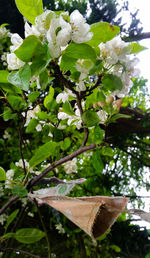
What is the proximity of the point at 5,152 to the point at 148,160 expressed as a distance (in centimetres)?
122

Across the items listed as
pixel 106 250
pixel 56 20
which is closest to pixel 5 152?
pixel 106 250

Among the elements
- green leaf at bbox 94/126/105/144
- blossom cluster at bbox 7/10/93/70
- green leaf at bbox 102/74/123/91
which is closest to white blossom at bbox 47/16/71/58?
blossom cluster at bbox 7/10/93/70

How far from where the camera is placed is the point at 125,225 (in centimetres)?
150

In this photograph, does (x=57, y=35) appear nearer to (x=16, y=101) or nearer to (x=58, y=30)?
(x=58, y=30)

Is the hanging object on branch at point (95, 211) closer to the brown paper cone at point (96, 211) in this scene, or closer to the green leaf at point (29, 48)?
the brown paper cone at point (96, 211)

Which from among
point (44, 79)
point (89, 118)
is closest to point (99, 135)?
point (89, 118)

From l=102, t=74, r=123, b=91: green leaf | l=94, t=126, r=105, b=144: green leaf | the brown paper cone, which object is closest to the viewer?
the brown paper cone

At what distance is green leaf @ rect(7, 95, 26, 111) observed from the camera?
556mm

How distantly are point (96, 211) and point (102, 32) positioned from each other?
30cm

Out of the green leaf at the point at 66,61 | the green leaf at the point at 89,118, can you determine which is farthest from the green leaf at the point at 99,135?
the green leaf at the point at 66,61

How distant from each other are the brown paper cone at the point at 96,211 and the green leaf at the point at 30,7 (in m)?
0.30

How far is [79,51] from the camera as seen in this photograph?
1.16 ft

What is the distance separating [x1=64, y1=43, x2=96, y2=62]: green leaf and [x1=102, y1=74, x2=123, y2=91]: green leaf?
0.06 m

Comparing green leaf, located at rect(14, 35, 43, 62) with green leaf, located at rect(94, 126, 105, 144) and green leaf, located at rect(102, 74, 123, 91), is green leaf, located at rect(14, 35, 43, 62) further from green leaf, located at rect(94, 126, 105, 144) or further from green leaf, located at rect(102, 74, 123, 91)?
green leaf, located at rect(94, 126, 105, 144)
